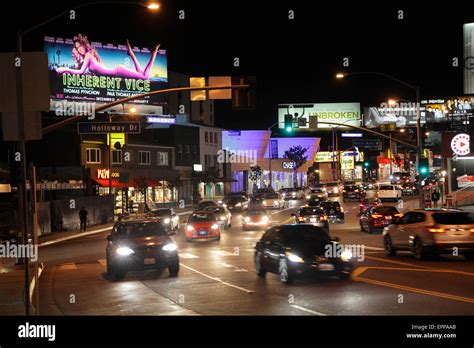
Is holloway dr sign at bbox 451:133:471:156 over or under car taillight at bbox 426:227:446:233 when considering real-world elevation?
over

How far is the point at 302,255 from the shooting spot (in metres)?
16.9

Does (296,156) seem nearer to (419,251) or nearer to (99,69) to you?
(99,69)

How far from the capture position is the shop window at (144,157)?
214 ft

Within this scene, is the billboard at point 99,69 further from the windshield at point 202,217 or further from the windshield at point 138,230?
the windshield at point 138,230

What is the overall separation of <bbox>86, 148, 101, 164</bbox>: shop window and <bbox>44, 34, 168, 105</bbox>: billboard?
6632 mm

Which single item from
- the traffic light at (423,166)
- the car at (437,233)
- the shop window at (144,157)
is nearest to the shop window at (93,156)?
the shop window at (144,157)

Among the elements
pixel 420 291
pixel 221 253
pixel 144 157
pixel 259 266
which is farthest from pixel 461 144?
pixel 420 291

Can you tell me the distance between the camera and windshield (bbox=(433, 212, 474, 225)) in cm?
2112

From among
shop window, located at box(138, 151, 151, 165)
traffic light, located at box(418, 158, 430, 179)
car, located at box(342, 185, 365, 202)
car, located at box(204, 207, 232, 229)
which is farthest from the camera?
car, located at box(342, 185, 365, 202)

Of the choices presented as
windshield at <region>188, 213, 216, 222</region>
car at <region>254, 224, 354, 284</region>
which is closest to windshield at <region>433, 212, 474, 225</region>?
car at <region>254, 224, 354, 284</region>

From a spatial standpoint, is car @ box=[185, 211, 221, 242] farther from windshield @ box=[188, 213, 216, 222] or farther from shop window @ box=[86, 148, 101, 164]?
shop window @ box=[86, 148, 101, 164]

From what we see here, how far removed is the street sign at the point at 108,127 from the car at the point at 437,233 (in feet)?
39.9
